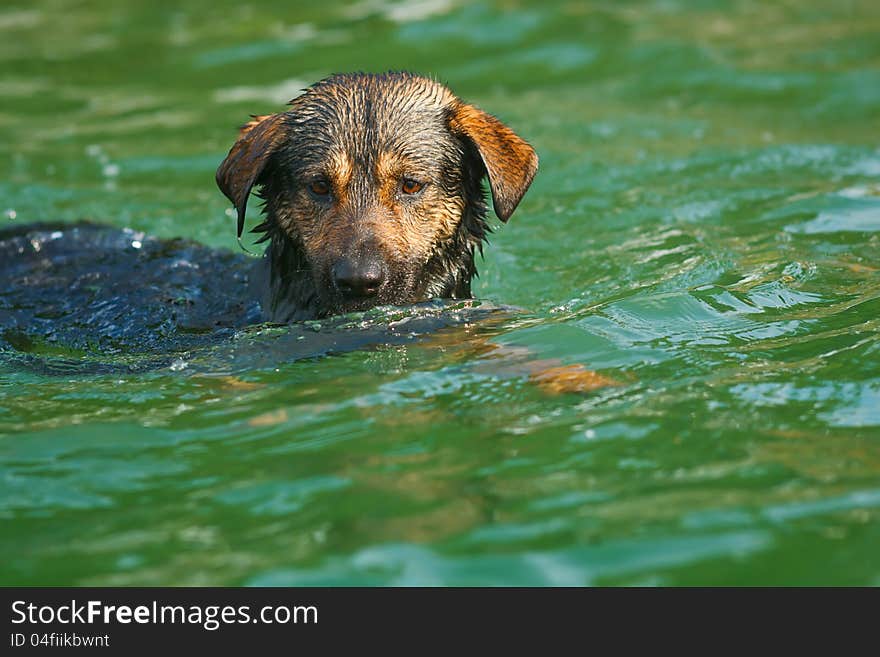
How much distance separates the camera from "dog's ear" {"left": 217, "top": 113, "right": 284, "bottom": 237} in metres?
6.74

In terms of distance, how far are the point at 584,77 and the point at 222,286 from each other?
273 inches

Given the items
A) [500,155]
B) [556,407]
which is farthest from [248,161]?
[556,407]

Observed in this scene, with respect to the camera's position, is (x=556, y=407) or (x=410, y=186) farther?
(x=410, y=186)

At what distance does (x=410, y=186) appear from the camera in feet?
22.0

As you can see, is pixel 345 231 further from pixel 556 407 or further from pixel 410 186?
pixel 556 407

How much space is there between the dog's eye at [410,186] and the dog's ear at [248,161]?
30.3 inches

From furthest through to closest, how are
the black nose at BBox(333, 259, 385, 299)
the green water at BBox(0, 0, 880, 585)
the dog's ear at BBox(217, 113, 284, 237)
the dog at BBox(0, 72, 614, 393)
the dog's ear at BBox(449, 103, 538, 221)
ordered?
the dog's ear at BBox(449, 103, 538, 221) → the dog's ear at BBox(217, 113, 284, 237) → the dog at BBox(0, 72, 614, 393) → the black nose at BBox(333, 259, 385, 299) → the green water at BBox(0, 0, 880, 585)

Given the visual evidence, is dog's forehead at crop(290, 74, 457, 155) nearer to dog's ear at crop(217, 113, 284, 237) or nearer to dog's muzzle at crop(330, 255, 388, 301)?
dog's ear at crop(217, 113, 284, 237)

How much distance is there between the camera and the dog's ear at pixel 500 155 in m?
6.89

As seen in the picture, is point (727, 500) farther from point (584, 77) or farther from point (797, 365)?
point (584, 77)

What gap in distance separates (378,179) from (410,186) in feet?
0.66

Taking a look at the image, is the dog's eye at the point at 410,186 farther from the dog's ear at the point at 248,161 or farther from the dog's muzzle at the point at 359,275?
the dog's ear at the point at 248,161

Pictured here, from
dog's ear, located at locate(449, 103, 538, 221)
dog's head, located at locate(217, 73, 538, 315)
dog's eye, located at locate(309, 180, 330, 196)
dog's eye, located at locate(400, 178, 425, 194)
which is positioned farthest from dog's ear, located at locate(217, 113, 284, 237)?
dog's ear, located at locate(449, 103, 538, 221)

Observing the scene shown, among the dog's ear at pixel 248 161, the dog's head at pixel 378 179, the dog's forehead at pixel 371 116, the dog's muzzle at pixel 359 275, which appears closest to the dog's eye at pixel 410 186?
the dog's head at pixel 378 179
